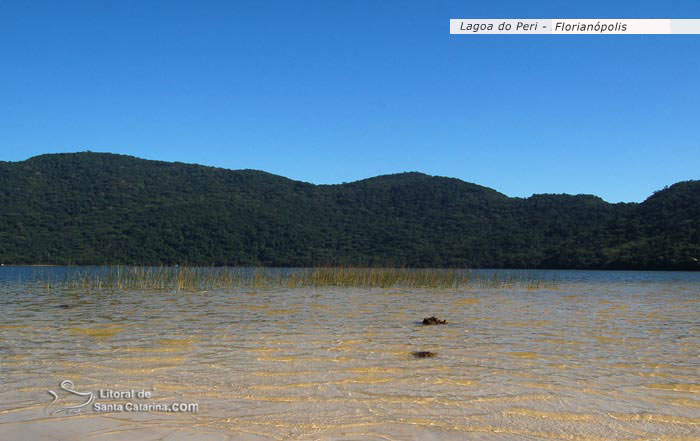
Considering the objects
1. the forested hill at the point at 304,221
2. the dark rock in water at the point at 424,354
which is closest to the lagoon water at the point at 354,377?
the dark rock in water at the point at 424,354

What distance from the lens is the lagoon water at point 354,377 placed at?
411cm

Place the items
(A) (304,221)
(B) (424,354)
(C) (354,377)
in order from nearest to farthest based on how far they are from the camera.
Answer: (C) (354,377)
(B) (424,354)
(A) (304,221)

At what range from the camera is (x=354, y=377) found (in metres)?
5.79

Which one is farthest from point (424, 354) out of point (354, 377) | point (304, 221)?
point (304, 221)

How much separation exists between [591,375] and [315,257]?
69.0 m

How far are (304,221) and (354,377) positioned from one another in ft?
285

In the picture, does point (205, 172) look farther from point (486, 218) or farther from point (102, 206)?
point (486, 218)

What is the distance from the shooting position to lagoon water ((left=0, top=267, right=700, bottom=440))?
13.5 ft

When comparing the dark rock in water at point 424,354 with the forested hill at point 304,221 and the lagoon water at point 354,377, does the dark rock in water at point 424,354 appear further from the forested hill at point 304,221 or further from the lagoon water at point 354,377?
the forested hill at point 304,221

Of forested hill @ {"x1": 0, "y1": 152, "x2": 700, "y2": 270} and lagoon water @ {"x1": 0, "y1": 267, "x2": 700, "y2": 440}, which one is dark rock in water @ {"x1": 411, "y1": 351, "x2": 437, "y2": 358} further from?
forested hill @ {"x1": 0, "y1": 152, "x2": 700, "y2": 270}

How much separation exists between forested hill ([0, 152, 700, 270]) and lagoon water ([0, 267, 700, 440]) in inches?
2091

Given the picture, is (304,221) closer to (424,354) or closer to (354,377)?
(424,354)

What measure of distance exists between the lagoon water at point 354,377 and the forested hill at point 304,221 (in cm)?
5311

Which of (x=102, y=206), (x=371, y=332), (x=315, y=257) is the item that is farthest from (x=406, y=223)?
(x=371, y=332)
